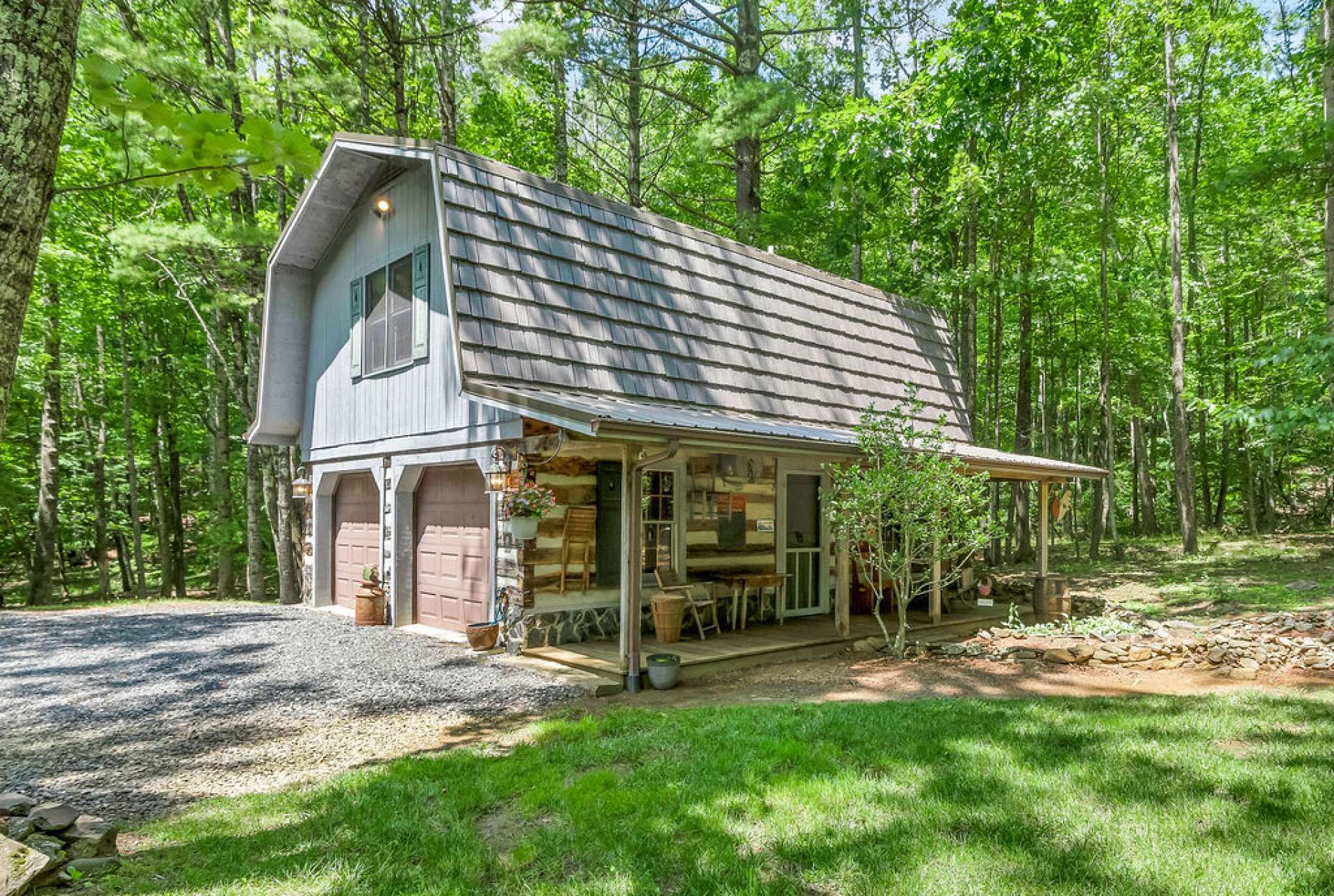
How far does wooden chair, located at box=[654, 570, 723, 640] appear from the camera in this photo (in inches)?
330

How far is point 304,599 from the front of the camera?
445 inches

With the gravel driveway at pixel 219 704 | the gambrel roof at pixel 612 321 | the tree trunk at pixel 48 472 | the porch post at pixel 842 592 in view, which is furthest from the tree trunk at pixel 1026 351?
the tree trunk at pixel 48 472

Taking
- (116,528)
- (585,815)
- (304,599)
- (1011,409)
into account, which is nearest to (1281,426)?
(585,815)

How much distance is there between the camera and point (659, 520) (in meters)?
8.76

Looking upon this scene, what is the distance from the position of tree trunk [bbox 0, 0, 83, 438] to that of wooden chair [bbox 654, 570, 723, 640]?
683cm

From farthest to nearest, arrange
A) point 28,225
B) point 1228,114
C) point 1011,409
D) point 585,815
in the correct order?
point 1011,409 → point 1228,114 → point 585,815 → point 28,225

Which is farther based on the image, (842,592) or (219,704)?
(842,592)

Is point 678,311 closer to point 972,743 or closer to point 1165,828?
point 972,743

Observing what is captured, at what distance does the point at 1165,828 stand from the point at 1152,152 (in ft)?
64.3

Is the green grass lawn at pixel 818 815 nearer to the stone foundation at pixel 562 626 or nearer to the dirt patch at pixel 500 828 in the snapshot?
the dirt patch at pixel 500 828

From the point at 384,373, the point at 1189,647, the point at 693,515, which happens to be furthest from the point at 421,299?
the point at 1189,647

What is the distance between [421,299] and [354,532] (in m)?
3.95

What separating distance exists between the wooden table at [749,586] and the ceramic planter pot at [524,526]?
270 cm

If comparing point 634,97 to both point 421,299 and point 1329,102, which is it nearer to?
point 421,299
